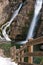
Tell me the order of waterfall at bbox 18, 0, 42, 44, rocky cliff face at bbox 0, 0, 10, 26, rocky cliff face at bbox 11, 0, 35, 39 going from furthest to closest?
rocky cliff face at bbox 0, 0, 10, 26, rocky cliff face at bbox 11, 0, 35, 39, waterfall at bbox 18, 0, 42, 44

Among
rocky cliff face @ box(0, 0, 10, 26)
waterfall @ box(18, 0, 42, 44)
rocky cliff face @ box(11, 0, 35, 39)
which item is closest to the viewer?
waterfall @ box(18, 0, 42, 44)

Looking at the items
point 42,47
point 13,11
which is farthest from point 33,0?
point 42,47

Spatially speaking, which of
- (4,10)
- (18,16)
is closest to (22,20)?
(18,16)

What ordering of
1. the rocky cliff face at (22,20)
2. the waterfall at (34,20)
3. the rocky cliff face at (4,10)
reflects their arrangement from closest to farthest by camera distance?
the waterfall at (34,20)
the rocky cliff face at (22,20)
the rocky cliff face at (4,10)

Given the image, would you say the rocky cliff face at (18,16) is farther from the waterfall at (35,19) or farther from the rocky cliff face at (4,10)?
the waterfall at (35,19)

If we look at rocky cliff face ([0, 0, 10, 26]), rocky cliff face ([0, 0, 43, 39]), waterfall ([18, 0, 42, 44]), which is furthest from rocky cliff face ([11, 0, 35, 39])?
rocky cliff face ([0, 0, 10, 26])

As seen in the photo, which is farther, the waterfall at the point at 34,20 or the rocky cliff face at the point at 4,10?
the rocky cliff face at the point at 4,10

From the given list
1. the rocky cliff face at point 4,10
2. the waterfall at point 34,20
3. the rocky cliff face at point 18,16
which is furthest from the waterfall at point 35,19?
the rocky cliff face at point 4,10

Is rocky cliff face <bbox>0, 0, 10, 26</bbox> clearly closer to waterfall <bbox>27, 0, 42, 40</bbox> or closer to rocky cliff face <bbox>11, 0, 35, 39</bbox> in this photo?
rocky cliff face <bbox>11, 0, 35, 39</bbox>

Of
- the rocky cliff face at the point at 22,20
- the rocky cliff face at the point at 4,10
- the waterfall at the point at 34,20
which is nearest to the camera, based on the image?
the waterfall at the point at 34,20

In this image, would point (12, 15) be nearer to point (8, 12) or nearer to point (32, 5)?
point (8, 12)

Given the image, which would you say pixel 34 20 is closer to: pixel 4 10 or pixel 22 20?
→ pixel 22 20
